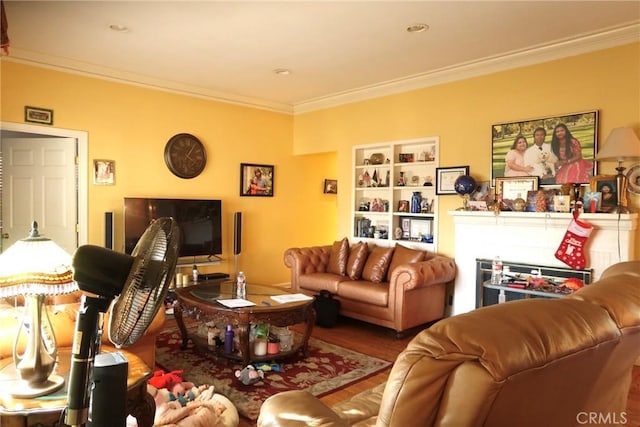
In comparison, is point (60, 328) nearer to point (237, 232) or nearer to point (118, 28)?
point (118, 28)

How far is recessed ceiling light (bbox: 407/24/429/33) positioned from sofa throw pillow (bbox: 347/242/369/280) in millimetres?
2382

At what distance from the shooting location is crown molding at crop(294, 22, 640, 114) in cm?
373

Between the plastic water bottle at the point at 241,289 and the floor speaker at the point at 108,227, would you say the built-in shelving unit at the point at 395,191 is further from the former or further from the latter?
the floor speaker at the point at 108,227

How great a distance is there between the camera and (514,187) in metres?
4.33

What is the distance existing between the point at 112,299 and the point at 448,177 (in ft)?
14.4

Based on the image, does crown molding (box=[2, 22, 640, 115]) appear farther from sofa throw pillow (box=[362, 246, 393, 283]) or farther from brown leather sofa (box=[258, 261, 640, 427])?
brown leather sofa (box=[258, 261, 640, 427])

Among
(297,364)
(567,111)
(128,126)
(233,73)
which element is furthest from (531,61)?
(128,126)

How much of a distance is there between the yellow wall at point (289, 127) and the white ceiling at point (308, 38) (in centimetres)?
19

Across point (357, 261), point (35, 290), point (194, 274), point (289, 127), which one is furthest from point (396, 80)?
point (35, 290)

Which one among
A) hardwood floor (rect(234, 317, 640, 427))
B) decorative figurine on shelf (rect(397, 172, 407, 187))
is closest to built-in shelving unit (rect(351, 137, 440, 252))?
decorative figurine on shelf (rect(397, 172, 407, 187))

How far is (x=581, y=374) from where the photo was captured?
3.77 ft

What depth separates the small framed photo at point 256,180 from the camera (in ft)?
20.2

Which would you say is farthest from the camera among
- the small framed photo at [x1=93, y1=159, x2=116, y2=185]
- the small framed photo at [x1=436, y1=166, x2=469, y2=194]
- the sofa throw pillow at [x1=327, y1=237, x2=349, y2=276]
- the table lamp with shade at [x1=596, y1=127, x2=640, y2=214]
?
the sofa throw pillow at [x1=327, y1=237, x2=349, y2=276]

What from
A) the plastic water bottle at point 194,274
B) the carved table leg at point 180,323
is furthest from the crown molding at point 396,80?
the carved table leg at point 180,323
